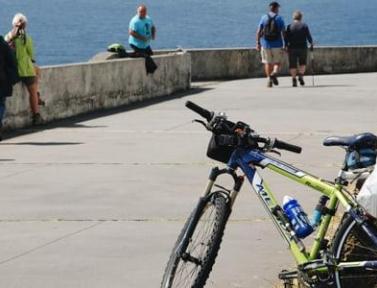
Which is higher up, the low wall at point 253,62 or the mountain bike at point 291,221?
the mountain bike at point 291,221

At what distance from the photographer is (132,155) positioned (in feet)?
45.5

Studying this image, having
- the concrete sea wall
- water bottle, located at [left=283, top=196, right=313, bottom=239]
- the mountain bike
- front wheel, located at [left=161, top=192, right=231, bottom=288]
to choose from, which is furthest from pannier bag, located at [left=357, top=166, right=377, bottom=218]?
the concrete sea wall

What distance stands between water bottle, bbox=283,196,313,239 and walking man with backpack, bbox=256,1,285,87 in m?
19.4

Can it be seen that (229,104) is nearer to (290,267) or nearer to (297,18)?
(297,18)

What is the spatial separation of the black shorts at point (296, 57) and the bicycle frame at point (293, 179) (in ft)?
65.1

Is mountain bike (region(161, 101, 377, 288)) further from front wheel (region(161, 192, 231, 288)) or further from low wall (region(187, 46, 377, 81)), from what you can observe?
low wall (region(187, 46, 377, 81))

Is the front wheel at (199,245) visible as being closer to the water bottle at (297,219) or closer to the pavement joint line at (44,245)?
the water bottle at (297,219)

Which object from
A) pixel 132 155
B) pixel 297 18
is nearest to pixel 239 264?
pixel 132 155

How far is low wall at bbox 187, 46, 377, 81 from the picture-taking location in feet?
96.0

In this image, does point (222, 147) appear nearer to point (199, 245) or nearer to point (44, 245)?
point (199, 245)

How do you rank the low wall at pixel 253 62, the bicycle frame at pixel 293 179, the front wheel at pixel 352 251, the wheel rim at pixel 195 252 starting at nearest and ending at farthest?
the front wheel at pixel 352 251 → the bicycle frame at pixel 293 179 → the wheel rim at pixel 195 252 → the low wall at pixel 253 62

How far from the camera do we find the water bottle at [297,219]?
5.94m

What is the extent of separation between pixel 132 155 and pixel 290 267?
20.3 feet

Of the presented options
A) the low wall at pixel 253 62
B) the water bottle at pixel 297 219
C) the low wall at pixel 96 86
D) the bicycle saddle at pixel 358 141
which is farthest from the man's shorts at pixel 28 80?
the bicycle saddle at pixel 358 141
